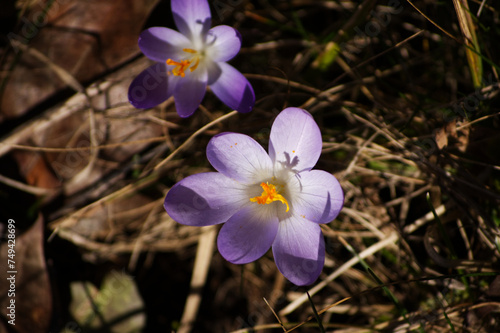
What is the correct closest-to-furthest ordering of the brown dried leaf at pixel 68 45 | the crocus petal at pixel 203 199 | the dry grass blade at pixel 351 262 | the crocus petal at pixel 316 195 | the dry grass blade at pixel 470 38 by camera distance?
1. the crocus petal at pixel 316 195
2. the crocus petal at pixel 203 199
3. the dry grass blade at pixel 470 38
4. the dry grass blade at pixel 351 262
5. the brown dried leaf at pixel 68 45

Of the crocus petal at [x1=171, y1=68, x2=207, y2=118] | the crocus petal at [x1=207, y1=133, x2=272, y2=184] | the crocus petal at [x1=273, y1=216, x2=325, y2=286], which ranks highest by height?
the crocus petal at [x1=171, y1=68, x2=207, y2=118]

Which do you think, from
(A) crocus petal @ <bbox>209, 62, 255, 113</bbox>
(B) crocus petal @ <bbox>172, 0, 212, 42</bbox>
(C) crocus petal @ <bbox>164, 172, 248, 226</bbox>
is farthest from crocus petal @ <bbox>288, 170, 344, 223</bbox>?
(B) crocus petal @ <bbox>172, 0, 212, 42</bbox>

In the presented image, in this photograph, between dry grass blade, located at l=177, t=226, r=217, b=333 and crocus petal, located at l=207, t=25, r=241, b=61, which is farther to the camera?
dry grass blade, located at l=177, t=226, r=217, b=333

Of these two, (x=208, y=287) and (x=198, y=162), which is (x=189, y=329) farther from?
(x=198, y=162)

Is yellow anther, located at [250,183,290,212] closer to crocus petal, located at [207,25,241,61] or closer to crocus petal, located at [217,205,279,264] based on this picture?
crocus petal, located at [217,205,279,264]

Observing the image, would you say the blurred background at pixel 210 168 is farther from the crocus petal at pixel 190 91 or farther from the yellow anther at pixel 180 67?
the yellow anther at pixel 180 67

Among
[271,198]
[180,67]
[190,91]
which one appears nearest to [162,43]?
[180,67]

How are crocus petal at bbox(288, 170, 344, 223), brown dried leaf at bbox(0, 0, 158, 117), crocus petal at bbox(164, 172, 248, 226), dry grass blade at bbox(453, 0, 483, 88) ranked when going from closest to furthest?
1. crocus petal at bbox(288, 170, 344, 223)
2. crocus petal at bbox(164, 172, 248, 226)
3. dry grass blade at bbox(453, 0, 483, 88)
4. brown dried leaf at bbox(0, 0, 158, 117)

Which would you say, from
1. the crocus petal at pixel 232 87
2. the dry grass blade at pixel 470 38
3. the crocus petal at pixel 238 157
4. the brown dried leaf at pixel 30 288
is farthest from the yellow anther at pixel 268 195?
the brown dried leaf at pixel 30 288
